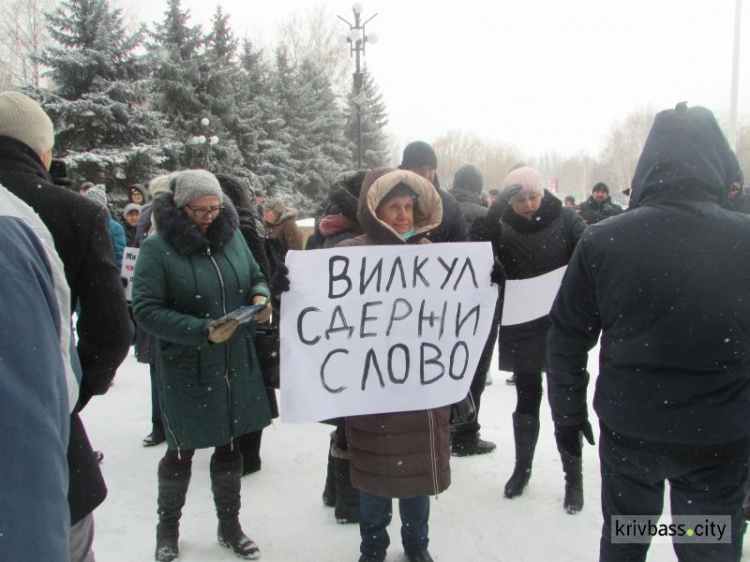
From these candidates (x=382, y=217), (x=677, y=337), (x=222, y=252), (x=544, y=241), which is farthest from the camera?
(x=544, y=241)

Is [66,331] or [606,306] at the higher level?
[66,331]

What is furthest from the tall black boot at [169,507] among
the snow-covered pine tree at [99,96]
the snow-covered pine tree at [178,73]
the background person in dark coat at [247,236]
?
the snow-covered pine tree at [178,73]

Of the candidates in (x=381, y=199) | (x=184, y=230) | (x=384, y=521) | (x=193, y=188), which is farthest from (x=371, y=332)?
(x=193, y=188)

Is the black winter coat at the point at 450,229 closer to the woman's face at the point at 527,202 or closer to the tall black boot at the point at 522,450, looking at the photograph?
the woman's face at the point at 527,202

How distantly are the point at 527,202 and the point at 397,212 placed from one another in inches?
43.2

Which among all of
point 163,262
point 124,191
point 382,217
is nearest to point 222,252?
point 163,262

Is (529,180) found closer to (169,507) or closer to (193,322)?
(193,322)

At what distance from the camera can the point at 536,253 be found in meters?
3.44

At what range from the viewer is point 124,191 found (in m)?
18.2

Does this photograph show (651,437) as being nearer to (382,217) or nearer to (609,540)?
(609,540)

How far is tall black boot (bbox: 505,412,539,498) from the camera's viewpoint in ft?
11.6

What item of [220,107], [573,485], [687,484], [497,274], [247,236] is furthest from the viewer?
[220,107]

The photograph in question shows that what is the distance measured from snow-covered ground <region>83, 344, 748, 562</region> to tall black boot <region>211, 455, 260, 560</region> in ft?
0.27

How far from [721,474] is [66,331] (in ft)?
6.94
